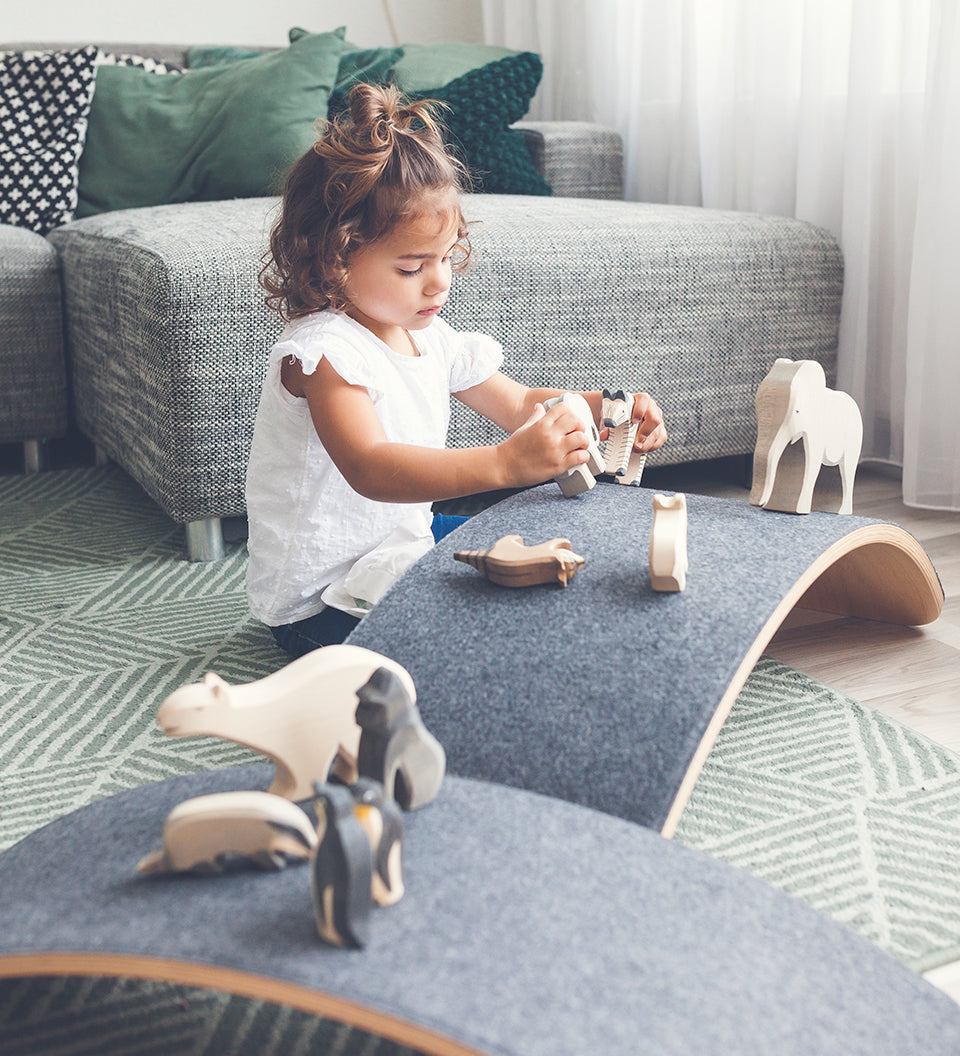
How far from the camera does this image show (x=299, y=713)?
0.66 metres

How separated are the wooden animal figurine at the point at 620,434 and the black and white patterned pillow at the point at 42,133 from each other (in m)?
1.46

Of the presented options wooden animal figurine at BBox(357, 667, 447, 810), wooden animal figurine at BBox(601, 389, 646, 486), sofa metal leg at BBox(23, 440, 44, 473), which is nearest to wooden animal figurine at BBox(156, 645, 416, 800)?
wooden animal figurine at BBox(357, 667, 447, 810)

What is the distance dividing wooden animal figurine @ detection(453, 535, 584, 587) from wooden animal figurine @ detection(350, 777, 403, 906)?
38 cm

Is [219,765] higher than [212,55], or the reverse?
[212,55]

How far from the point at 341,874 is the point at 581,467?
0.66 m

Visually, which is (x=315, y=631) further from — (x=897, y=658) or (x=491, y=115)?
(x=491, y=115)

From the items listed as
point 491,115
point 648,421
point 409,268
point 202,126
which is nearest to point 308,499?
point 409,268

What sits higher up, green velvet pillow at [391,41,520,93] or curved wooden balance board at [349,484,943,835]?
green velvet pillow at [391,41,520,93]

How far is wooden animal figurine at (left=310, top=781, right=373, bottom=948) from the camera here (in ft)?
1.67

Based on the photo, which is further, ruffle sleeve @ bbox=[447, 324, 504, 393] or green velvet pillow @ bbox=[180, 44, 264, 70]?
green velvet pillow @ bbox=[180, 44, 264, 70]

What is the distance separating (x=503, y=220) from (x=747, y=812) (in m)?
1.04

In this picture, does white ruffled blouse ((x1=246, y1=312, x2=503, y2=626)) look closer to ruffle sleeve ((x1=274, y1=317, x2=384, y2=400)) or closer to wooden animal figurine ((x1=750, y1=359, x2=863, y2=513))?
ruffle sleeve ((x1=274, y1=317, x2=384, y2=400))

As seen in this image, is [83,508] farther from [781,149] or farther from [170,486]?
[781,149]

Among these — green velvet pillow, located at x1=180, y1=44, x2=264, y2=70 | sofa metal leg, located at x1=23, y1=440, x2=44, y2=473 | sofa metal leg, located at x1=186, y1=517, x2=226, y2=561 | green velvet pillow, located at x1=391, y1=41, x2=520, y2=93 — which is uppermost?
green velvet pillow, located at x1=180, y1=44, x2=264, y2=70
